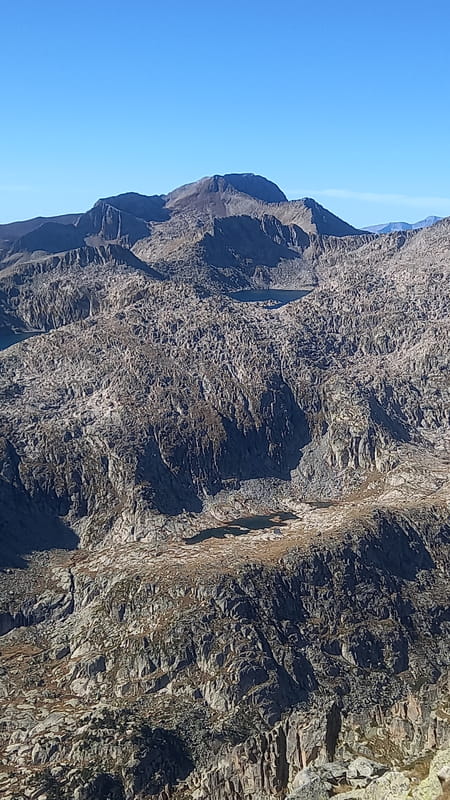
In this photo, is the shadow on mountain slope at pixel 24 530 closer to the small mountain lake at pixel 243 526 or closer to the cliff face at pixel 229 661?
the cliff face at pixel 229 661

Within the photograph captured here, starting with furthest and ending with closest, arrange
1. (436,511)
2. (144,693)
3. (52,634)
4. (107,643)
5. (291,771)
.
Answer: (436,511) < (52,634) < (107,643) < (144,693) < (291,771)

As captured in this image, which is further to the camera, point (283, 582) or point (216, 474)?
point (216, 474)

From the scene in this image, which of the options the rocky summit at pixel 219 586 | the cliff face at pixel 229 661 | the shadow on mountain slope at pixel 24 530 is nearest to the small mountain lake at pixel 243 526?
the rocky summit at pixel 219 586

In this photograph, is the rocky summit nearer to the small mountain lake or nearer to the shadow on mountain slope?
the shadow on mountain slope

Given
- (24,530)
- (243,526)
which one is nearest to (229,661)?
(243,526)

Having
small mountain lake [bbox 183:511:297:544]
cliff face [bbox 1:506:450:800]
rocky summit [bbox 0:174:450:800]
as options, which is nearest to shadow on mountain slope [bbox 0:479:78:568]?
rocky summit [bbox 0:174:450:800]

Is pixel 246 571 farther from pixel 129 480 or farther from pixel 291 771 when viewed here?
pixel 291 771

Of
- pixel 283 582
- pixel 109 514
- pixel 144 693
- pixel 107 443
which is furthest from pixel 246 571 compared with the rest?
pixel 107 443

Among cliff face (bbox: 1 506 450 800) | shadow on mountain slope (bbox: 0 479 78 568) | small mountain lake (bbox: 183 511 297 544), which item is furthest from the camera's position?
small mountain lake (bbox: 183 511 297 544)
